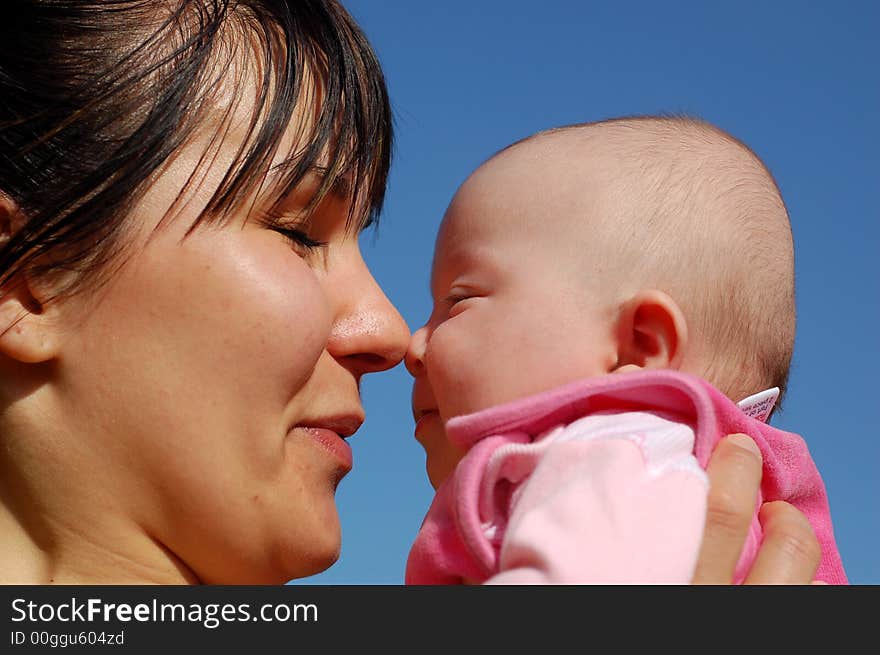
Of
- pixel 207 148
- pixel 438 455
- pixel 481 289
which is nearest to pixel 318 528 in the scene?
pixel 438 455

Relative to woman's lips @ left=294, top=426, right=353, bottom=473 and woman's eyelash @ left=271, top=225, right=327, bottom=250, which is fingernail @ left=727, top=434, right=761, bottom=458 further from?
woman's eyelash @ left=271, top=225, right=327, bottom=250

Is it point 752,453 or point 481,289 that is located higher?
point 481,289

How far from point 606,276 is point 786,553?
75cm

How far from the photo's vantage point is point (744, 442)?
7.40ft

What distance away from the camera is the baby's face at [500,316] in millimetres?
2391

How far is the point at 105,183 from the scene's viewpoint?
2.30 m

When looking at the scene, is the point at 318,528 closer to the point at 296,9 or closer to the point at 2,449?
the point at 2,449

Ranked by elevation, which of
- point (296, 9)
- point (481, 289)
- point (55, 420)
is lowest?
point (55, 420)

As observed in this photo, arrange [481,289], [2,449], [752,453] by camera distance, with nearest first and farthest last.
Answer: [752,453], [2,449], [481,289]

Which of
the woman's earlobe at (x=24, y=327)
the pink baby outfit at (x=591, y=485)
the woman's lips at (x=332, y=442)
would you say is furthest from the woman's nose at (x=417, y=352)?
the woman's earlobe at (x=24, y=327)

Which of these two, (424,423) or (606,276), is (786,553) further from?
(424,423)

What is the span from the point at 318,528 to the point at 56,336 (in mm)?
762

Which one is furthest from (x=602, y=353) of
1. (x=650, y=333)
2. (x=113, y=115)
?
(x=113, y=115)

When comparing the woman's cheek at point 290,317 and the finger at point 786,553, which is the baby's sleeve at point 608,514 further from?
the woman's cheek at point 290,317
